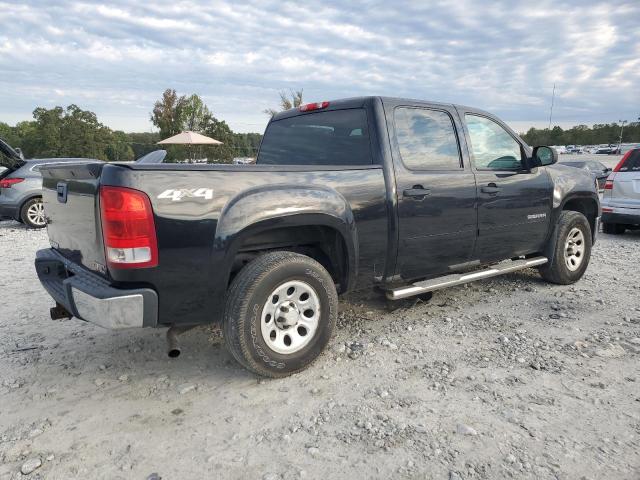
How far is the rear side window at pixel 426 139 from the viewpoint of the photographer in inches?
143

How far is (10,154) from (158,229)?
8210 millimetres

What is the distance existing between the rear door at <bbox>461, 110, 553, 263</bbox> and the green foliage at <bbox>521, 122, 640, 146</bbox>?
8602cm

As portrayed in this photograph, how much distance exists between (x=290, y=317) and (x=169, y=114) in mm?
38492

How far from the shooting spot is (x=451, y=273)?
4242 millimetres

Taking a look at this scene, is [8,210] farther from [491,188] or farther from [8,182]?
[491,188]

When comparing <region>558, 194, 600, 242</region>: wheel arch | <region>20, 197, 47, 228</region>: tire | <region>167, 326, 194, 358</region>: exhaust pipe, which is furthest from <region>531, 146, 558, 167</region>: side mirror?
<region>20, 197, 47, 228</region>: tire

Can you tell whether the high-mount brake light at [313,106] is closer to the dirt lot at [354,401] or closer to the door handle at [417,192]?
the door handle at [417,192]

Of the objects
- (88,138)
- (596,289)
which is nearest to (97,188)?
(596,289)

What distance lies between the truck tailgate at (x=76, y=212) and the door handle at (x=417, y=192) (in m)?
2.09

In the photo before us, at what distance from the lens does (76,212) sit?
2.86 metres

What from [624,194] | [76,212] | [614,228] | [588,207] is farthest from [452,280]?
[614,228]

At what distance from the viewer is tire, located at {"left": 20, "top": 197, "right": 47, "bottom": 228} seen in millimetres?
9422

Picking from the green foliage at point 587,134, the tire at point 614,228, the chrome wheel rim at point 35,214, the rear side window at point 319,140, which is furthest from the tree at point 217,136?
the green foliage at point 587,134

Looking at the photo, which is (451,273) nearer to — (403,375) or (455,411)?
(403,375)
